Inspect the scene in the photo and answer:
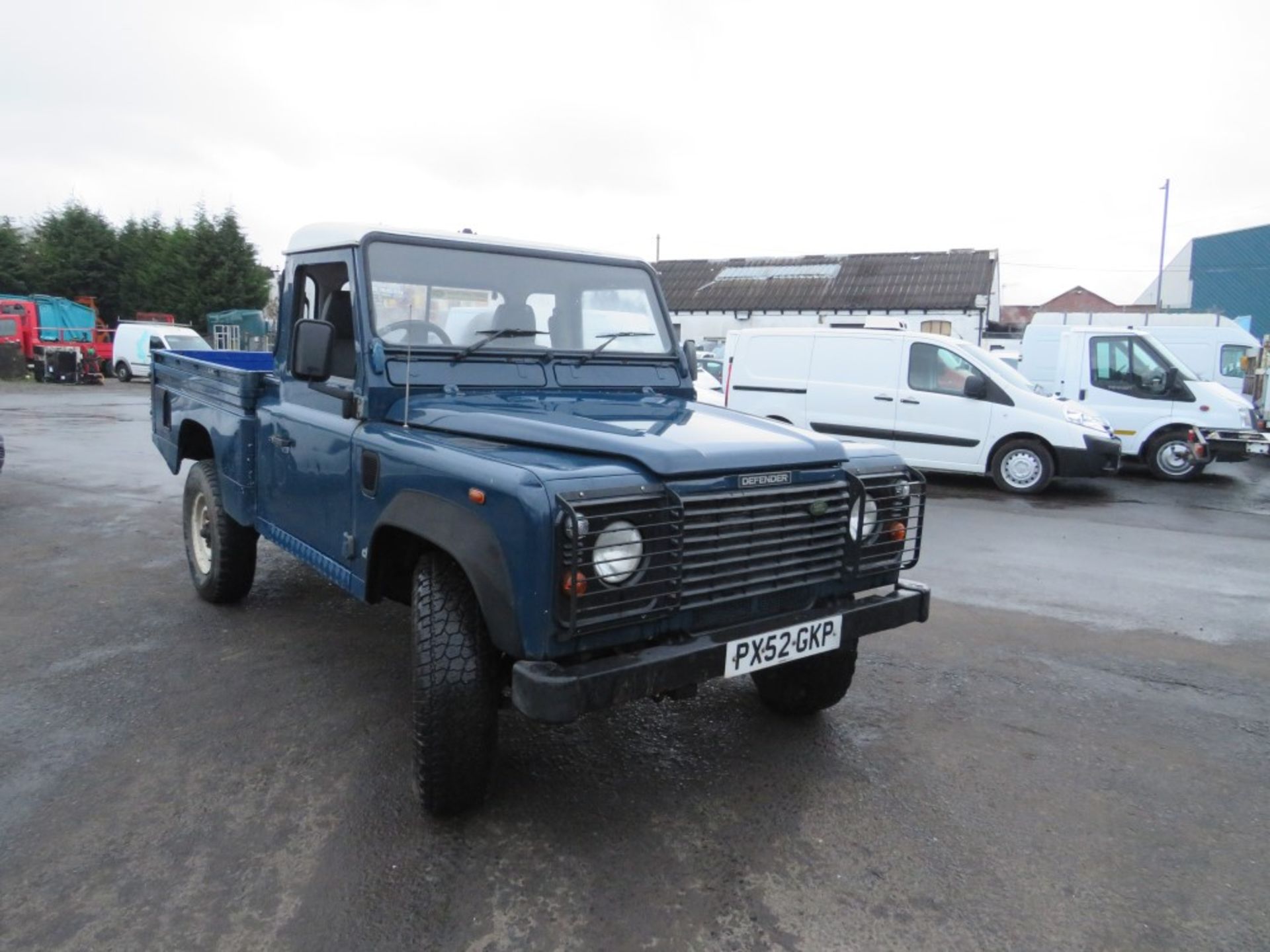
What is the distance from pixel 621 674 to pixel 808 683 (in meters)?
1.46

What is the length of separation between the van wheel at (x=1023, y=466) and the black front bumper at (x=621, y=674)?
8196 mm

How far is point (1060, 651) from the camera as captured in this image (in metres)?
5.07

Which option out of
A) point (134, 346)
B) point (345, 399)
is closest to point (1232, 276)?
point (134, 346)

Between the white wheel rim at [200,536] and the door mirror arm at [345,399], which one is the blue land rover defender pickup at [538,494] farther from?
the white wheel rim at [200,536]

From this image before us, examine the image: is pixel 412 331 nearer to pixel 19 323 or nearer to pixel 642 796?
pixel 642 796

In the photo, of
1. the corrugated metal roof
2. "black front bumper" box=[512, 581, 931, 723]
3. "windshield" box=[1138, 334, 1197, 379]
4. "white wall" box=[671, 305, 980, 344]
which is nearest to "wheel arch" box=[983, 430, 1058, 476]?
"windshield" box=[1138, 334, 1197, 379]

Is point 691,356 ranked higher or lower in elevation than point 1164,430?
higher

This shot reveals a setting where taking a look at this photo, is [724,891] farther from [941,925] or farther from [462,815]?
[462,815]

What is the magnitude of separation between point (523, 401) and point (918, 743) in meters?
2.20

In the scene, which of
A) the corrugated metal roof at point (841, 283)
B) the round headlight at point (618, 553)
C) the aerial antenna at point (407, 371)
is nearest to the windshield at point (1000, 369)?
the aerial antenna at point (407, 371)

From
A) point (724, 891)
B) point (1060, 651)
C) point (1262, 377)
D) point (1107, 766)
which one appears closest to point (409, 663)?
point (724, 891)

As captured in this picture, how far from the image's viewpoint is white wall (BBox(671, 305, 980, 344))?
33844 mm

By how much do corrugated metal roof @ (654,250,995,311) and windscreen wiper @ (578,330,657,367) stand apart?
3272 cm

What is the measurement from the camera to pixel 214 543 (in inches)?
206
